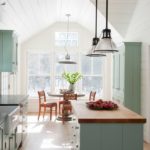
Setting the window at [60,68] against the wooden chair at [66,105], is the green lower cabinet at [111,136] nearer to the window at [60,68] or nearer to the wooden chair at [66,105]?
the wooden chair at [66,105]

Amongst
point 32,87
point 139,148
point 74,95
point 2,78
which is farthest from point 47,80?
point 139,148

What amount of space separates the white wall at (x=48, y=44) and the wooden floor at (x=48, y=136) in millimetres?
2127

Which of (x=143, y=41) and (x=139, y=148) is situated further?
(x=143, y=41)

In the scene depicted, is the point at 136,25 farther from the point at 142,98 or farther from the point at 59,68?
the point at 59,68

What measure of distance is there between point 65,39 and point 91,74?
5.11 feet

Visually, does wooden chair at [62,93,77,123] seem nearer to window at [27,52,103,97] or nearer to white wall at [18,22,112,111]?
window at [27,52,103,97]

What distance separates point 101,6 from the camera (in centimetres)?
615

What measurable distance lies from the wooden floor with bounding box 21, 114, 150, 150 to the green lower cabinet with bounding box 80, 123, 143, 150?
1.95 m

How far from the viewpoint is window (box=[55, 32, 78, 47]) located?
979 centimetres

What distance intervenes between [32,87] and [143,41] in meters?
5.02

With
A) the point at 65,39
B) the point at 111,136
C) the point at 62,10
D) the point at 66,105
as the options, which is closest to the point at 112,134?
the point at 111,136

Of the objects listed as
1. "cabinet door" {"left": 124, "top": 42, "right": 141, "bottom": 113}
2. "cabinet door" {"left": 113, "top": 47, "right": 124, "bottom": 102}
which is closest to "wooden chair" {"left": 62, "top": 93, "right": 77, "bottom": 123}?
"cabinet door" {"left": 113, "top": 47, "right": 124, "bottom": 102}

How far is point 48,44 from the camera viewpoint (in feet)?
31.8

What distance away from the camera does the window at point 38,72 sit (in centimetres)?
975
